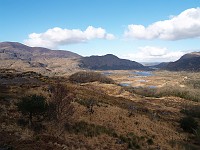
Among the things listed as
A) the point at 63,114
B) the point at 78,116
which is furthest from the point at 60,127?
the point at 78,116

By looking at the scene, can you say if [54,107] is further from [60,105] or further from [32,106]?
[32,106]

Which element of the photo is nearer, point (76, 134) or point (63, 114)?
point (63, 114)

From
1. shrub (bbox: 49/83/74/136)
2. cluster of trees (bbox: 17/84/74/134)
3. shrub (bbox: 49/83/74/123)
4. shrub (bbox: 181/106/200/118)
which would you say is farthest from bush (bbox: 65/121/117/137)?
shrub (bbox: 181/106/200/118)

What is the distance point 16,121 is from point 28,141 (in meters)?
7.10

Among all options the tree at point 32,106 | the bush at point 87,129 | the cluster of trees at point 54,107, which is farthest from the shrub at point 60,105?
the bush at point 87,129

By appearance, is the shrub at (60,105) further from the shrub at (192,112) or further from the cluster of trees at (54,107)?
the shrub at (192,112)

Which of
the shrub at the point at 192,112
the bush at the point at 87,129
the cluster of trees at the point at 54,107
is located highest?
the cluster of trees at the point at 54,107

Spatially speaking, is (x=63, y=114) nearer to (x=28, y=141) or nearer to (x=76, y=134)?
(x=76, y=134)

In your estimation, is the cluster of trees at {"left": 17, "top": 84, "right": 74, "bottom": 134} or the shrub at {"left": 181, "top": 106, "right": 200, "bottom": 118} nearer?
the cluster of trees at {"left": 17, "top": 84, "right": 74, "bottom": 134}

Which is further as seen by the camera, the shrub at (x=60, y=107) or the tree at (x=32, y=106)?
the tree at (x=32, y=106)

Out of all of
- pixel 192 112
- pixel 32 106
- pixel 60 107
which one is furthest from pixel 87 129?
pixel 192 112

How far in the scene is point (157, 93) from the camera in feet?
528

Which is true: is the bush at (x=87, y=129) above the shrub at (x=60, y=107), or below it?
below

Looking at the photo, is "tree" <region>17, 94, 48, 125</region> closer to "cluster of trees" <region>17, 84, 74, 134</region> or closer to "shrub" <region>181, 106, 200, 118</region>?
"cluster of trees" <region>17, 84, 74, 134</region>
